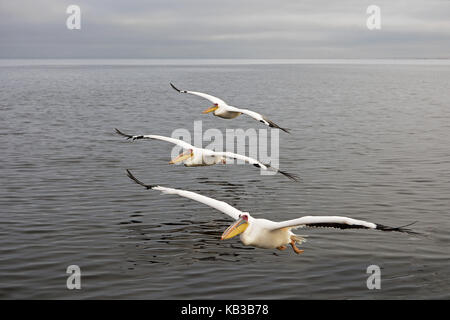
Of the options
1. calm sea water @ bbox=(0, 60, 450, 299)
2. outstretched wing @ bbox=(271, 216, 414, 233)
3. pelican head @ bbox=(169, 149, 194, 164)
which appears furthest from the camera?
pelican head @ bbox=(169, 149, 194, 164)

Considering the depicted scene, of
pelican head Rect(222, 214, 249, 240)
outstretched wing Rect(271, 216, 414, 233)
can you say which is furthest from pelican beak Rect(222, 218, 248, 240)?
outstretched wing Rect(271, 216, 414, 233)

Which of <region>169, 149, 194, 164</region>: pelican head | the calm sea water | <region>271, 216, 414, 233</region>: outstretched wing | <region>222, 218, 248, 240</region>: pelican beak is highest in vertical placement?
<region>271, 216, 414, 233</region>: outstretched wing

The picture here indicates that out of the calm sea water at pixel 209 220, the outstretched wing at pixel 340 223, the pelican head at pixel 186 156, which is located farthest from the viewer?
the pelican head at pixel 186 156

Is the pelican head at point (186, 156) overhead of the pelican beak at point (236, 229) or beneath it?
overhead

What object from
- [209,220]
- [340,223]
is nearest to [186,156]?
[209,220]

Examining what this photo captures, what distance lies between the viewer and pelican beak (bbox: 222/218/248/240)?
14.0 meters

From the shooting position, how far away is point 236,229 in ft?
46.1

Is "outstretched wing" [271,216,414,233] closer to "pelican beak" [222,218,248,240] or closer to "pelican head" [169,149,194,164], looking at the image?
"pelican beak" [222,218,248,240]

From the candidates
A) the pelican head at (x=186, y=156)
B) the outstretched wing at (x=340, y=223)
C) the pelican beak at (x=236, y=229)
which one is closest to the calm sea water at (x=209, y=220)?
the pelican beak at (x=236, y=229)

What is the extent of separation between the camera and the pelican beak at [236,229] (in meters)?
14.0

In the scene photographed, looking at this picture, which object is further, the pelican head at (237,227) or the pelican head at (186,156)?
the pelican head at (186,156)

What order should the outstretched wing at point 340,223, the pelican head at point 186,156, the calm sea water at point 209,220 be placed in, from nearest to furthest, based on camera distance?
the outstretched wing at point 340,223, the calm sea water at point 209,220, the pelican head at point 186,156

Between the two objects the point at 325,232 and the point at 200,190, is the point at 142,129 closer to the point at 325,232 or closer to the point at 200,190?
the point at 200,190

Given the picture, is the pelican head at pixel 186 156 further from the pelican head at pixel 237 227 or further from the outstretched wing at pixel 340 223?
the outstretched wing at pixel 340 223
